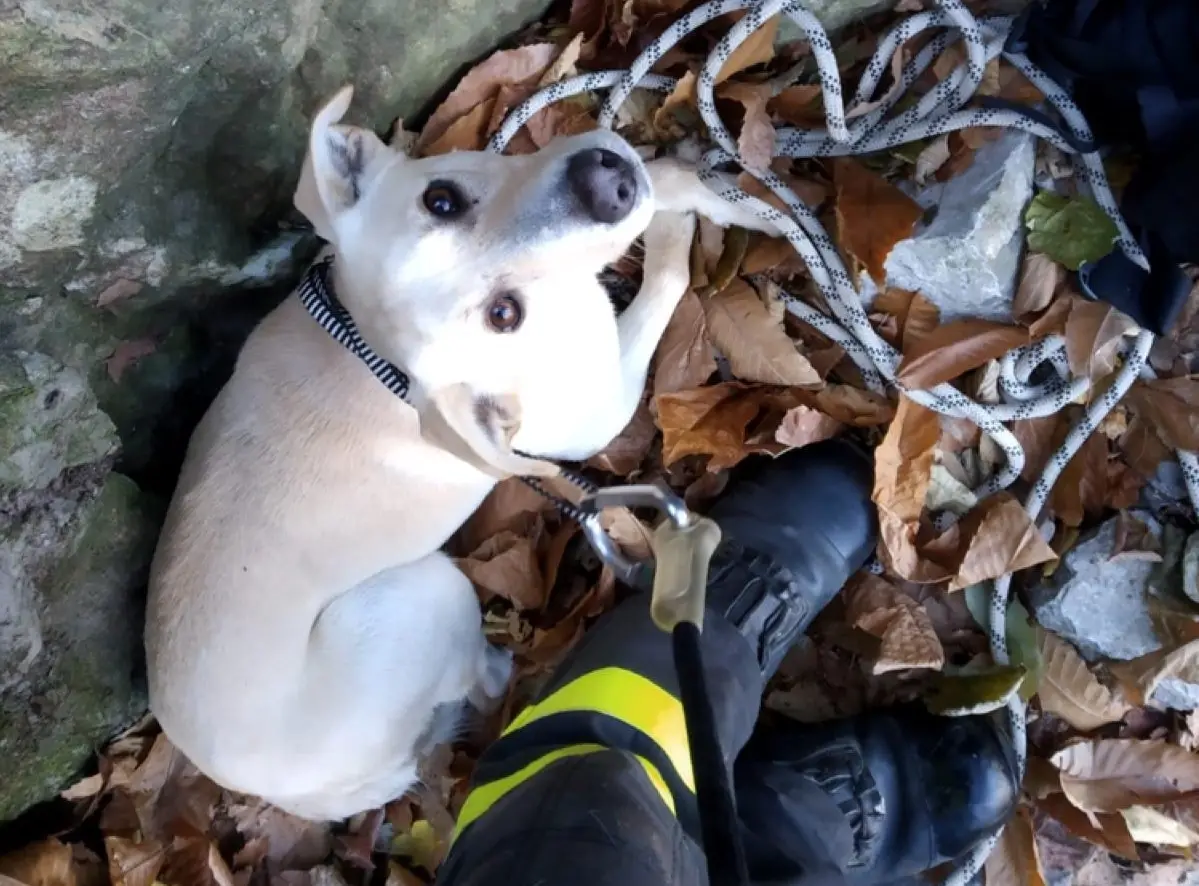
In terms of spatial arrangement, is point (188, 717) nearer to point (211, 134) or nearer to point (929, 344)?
point (211, 134)

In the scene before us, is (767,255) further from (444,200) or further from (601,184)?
(444,200)

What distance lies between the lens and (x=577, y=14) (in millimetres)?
2561

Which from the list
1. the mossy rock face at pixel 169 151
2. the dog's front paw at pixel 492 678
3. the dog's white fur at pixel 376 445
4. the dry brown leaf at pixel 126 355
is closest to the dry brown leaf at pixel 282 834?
the dog's white fur at pixel 376 445

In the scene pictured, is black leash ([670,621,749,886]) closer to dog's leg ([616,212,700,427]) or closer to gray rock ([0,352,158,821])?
dog's leg ([616,212,700,427])

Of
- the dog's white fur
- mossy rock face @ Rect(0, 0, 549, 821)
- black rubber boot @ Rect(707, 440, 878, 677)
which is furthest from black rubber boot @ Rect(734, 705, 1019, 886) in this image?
mossy rock face @ Rect(0, 0, 549, 821)

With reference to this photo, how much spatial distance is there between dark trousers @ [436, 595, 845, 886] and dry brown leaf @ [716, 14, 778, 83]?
1288 mm

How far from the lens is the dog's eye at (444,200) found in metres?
2.05

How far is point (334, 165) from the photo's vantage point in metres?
2.11

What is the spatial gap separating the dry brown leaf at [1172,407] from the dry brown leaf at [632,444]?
1.19m

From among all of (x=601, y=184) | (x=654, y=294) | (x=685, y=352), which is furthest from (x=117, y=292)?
(x=685, y=352)

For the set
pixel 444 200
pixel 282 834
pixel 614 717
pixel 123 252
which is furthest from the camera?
pixel 282 834

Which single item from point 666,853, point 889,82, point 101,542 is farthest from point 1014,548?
point 101,542

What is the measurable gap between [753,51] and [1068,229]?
32.8 inches

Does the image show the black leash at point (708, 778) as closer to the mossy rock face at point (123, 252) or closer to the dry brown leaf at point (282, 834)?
the mossy rock face at point (123, 252)
